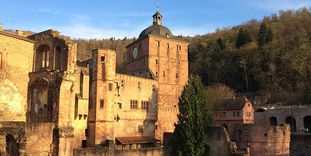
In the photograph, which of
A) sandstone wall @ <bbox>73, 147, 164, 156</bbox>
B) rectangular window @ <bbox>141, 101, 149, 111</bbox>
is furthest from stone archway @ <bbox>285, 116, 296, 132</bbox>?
sandstone wall @ <bbox>73, 147, 164, 156</bbox>

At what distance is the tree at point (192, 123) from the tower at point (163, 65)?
33.6 feet

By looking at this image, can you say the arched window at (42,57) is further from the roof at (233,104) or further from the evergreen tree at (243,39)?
the evergreen tree at (243,39)

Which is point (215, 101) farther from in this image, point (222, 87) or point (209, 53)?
point (209, 53)

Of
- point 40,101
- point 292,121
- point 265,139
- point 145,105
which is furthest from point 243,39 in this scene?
point 40,101

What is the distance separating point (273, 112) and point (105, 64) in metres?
35.1

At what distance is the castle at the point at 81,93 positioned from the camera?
82.9 feet

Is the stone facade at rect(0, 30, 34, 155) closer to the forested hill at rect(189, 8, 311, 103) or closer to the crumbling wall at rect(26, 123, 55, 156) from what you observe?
the crumbling wall at rect(26, 123, 55, 156)

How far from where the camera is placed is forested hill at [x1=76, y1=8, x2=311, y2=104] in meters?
66.2

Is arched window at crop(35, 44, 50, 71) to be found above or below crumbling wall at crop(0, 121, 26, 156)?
above

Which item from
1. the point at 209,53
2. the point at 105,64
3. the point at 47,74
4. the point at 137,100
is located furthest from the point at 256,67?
the point at 47,74

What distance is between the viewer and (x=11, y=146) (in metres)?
23.2

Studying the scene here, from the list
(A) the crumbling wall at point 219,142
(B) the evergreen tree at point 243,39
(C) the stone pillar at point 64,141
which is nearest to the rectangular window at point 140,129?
(A) the crumbling wall at point 219,142

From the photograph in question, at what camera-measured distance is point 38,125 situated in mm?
24641

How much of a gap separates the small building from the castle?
580 inches
